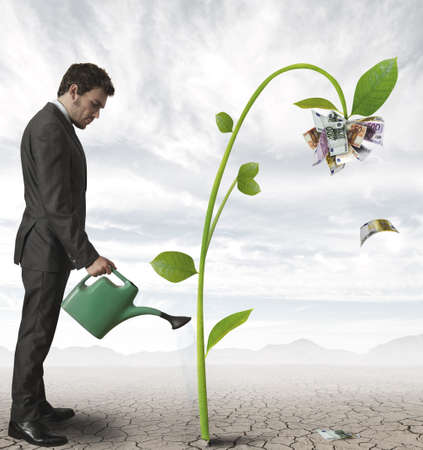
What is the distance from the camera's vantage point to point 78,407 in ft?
7.98

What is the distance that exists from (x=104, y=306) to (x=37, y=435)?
0.57 metres

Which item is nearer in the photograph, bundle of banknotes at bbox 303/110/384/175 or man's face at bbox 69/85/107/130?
bundle of banknotes at bbox 303/110/384/175

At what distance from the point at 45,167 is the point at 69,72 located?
458mm

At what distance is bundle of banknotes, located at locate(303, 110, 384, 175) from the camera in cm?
169

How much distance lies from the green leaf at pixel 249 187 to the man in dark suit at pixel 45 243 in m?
0.60

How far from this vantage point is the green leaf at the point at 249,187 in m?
1.79

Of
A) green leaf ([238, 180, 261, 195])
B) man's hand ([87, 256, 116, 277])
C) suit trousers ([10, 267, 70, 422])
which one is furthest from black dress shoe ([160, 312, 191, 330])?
green leaf ([238, 180, 261, 195])

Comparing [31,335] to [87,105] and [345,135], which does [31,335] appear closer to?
[87,105]

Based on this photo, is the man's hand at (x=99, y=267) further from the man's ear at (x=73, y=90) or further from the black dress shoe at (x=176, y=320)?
the man's ear at (x=73, y=90)

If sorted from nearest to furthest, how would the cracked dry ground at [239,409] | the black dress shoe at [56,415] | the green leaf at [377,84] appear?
the green leaf at [377,84] → the cracked dry ground at [239,409] → the black dress shoe at [56,415]

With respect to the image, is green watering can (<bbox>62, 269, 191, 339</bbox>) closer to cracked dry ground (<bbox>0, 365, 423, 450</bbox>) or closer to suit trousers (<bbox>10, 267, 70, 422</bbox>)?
suit trousers (<bbox>10, 267, 70, 422</bbox>)

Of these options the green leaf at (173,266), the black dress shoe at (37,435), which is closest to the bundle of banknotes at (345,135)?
the green leaf at (173,266)

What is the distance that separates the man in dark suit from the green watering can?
0.07 meters

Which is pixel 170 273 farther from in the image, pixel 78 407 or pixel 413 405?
pixel 413 405
